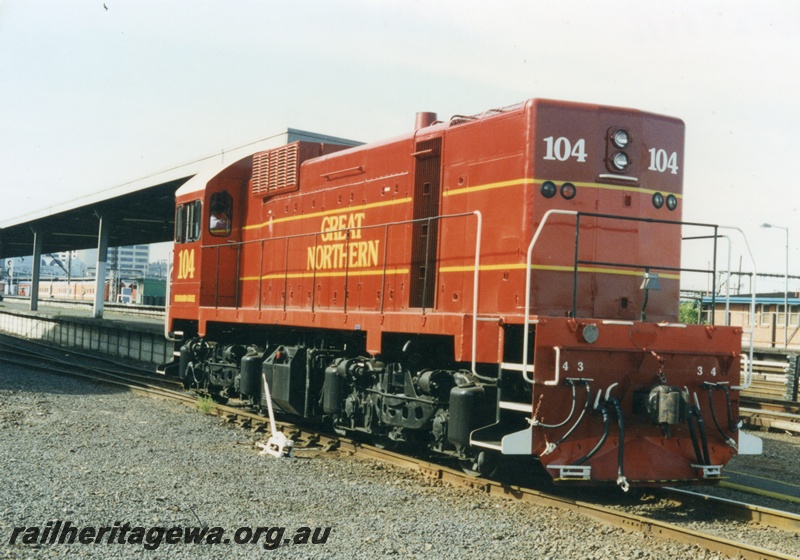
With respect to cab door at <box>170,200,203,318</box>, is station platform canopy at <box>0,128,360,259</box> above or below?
above

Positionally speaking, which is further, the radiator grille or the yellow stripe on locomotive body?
the radiator grille

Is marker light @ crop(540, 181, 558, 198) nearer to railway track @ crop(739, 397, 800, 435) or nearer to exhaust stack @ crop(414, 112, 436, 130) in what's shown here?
exhaust stack @ crop(414, 112, 436, 130)

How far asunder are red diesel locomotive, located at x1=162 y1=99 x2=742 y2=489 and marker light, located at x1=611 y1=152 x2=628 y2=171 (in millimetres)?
13

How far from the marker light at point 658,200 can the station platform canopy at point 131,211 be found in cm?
642

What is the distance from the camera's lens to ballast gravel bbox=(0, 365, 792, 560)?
543 centimetres

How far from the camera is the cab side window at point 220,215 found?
12406 millimetres

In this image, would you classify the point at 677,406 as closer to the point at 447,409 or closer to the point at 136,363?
the point at 447,409

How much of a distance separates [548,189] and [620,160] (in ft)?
2.56

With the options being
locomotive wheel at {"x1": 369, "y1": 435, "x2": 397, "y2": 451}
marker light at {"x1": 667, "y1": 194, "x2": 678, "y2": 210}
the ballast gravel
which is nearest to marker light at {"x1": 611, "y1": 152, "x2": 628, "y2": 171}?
marker light at {"x1": 667, "y1": 194, "x2": 678, "y2": 210}

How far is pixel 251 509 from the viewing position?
6.38 metres

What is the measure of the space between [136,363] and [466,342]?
Result: 17817 mm

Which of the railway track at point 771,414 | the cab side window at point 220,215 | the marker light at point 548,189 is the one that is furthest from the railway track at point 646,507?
the railway track at point 771,414

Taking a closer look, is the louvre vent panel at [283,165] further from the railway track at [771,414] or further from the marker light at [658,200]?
the railway track at [771,414]

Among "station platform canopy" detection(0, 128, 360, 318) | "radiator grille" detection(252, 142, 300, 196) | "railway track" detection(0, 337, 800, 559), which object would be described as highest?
"station platform canopy" detection(0, 128, 360, 318)
